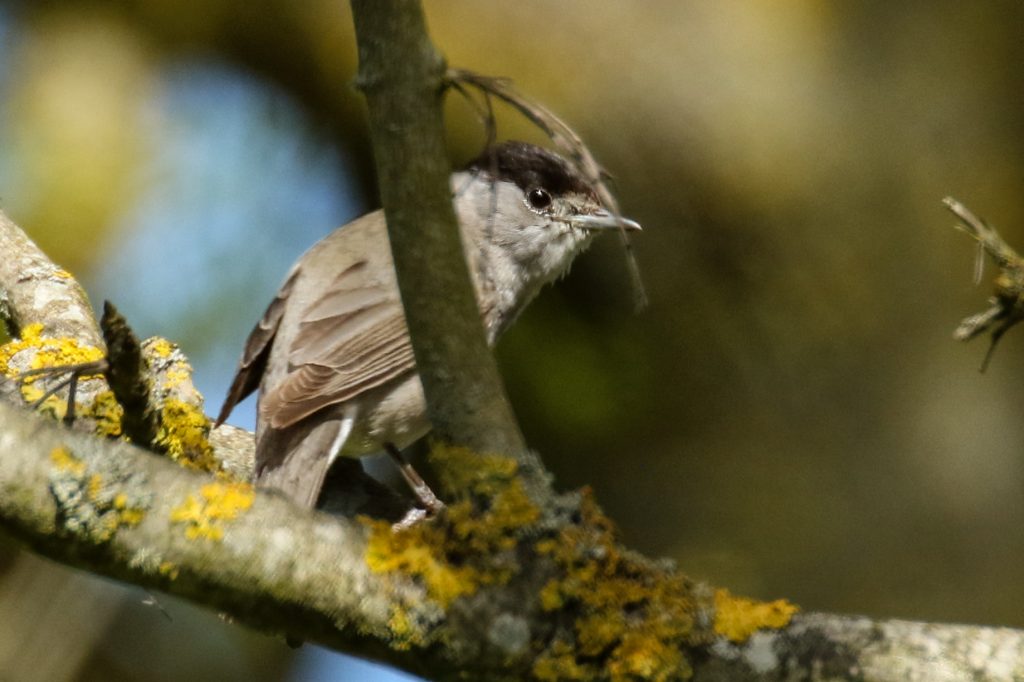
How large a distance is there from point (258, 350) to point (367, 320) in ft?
1.37

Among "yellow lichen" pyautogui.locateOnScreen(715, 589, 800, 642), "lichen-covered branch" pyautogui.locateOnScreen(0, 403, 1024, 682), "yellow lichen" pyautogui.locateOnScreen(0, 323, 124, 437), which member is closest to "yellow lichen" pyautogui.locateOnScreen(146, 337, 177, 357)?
"yellow lichen" pyautogui.locateOnScreen(0, 323, 124, 437)

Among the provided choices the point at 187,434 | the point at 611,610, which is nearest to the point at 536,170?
the point at 187,434

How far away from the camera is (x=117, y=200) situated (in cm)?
628

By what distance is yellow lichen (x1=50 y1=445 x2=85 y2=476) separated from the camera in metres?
2.34

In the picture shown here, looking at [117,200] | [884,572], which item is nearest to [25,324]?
[117,200]

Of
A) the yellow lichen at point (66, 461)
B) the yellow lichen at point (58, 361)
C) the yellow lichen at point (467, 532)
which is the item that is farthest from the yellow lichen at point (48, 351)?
the yellow lichen at point (467, 532)

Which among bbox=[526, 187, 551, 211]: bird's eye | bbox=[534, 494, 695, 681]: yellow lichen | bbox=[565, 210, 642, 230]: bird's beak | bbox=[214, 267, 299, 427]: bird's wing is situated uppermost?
bbox=[526, 187, 551, 211]: bird's eye

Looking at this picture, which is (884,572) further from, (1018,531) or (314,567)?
(314,567)

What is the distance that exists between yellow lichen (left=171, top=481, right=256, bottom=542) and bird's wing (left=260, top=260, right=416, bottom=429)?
1.73m

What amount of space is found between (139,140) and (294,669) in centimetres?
276

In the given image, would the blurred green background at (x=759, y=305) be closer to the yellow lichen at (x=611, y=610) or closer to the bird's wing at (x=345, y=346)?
the bird's wing at (x=345, y=346)

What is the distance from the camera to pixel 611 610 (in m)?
2.55

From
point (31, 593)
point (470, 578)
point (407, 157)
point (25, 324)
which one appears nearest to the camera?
point (407, 157)

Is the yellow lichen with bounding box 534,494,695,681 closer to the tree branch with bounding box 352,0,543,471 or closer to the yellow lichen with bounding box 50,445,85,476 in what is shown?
the tree branch with bounding box 352,0,543,471
